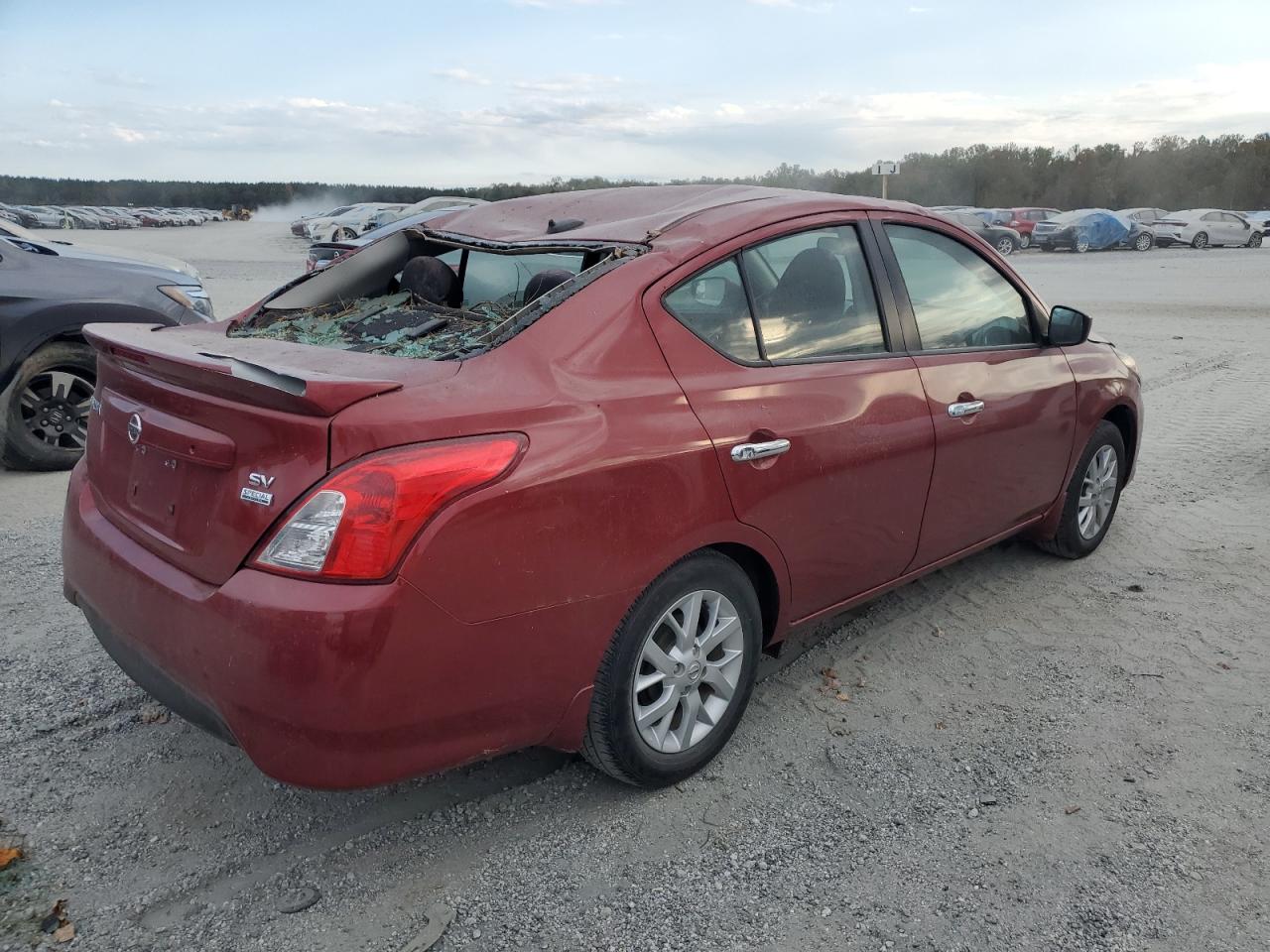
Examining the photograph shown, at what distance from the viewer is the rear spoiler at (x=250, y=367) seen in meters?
2.21

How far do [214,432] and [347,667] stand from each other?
70 cm

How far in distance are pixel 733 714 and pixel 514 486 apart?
1193mm

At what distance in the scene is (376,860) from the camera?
104 inches

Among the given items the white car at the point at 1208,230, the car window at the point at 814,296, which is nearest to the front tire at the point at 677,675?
the car window at the point at 814,296

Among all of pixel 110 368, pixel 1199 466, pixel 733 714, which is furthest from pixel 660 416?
pixel 1199 466

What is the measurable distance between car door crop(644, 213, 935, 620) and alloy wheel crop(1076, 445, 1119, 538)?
158 centimetres

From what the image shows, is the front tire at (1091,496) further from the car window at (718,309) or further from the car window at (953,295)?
the car window at (718,309)

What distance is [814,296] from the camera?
332cm

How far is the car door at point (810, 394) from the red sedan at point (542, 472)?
0.01 meters

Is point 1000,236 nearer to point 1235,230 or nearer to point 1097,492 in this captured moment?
point 1235,230

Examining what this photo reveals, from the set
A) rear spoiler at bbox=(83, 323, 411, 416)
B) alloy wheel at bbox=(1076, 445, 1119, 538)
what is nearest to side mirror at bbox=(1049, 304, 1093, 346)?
alloy wheel at bbox=(1076, 445, 1119, 538)

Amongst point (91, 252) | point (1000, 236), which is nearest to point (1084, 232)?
point (1000, 236)

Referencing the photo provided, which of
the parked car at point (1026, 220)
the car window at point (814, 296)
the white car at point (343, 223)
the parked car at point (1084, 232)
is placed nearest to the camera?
the car window at point (814, 296)

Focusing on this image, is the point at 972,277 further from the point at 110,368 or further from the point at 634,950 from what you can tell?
the point at 110,368
